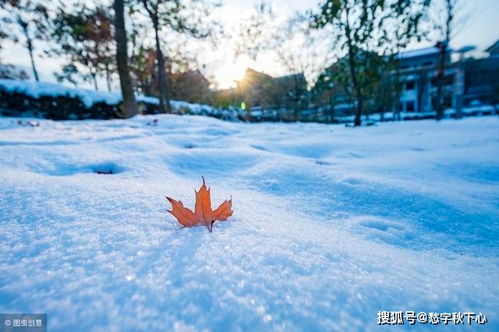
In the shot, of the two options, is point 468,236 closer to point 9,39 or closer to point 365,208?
point 365,208

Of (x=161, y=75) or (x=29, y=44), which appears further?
(x=29, y=44)

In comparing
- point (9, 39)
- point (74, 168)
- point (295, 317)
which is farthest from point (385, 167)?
point (9, 39)

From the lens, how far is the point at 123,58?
4.55m

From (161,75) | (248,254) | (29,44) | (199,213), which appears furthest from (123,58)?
(29,44)

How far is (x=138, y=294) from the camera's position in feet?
1.18

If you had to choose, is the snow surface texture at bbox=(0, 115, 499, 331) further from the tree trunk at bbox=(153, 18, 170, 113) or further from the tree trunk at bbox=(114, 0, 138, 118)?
the tree trunk at bbox=(153, 18, 170, 113)

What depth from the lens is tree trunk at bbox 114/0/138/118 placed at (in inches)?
175

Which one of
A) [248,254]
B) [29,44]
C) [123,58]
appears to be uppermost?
[29,44]

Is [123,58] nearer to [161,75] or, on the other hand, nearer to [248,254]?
[161,75]

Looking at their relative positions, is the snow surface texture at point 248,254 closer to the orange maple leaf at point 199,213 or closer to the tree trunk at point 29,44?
the orange maple leaf at point 199,213

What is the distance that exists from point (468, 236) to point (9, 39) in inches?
611

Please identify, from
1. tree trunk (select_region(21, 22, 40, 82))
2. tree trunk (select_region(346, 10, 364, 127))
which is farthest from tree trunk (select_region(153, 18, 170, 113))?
tree trunk (select_region(21, 22, 40, 82))

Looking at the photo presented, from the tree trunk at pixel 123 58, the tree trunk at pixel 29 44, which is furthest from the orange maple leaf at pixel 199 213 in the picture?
the tree trunk at pixel 29 44

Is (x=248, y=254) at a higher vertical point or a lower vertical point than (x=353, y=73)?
lower
